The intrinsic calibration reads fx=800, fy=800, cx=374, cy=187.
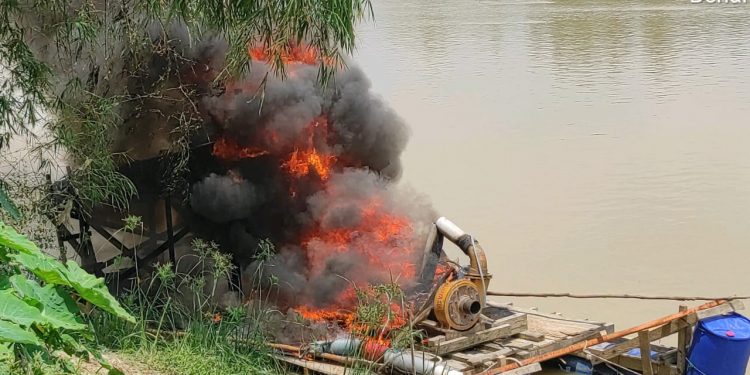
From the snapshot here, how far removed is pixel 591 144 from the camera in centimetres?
2116

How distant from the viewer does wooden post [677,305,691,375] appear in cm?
865

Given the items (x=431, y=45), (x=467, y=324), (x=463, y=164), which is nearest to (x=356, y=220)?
(x=467, y=324)

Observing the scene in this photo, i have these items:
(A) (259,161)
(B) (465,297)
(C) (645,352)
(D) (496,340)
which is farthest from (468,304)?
(A) (259,161)

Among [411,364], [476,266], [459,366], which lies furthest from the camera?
→ [476,266]

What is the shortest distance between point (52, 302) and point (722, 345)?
6.94 m

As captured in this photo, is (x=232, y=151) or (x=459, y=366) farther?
(x=232, y=151)

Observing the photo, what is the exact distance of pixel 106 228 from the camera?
1000 centimetres

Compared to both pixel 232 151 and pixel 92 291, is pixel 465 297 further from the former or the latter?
pixel 92 291

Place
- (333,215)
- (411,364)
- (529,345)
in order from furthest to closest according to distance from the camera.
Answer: (333,215) < (529,345) < (411,364)

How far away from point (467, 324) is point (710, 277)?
281 inches

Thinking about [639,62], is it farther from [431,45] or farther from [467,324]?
[467,324]

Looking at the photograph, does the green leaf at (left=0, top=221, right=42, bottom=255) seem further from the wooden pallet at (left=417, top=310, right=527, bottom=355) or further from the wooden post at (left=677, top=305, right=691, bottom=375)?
the wooden post at (left=677, top=305, right=691, bottom=375)

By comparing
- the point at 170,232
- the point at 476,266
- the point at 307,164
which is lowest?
the point at 476,266

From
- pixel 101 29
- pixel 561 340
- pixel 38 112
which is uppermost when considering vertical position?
pixel 101 29
